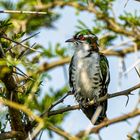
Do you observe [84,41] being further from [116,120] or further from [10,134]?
[116,120]

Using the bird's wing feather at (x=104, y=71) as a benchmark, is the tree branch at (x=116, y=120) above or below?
above

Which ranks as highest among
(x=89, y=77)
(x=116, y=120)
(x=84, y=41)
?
(x=116, y=120)

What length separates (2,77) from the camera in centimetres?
298

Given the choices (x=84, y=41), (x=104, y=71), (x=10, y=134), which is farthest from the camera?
(x=84, y=41)

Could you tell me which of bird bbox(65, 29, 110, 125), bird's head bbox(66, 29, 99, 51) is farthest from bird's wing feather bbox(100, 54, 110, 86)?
bird's head bbox(66, 29, 99, 51)

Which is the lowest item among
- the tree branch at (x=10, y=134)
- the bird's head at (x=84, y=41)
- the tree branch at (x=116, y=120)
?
the bird's head at (x=84, y=41)

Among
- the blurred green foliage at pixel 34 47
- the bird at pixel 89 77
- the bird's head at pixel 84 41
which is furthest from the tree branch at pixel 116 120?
the bird's head at pixel 84 41

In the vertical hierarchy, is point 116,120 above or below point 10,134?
above

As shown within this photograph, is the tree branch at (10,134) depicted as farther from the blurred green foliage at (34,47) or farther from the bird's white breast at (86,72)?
the bird's white breast at (86,72)

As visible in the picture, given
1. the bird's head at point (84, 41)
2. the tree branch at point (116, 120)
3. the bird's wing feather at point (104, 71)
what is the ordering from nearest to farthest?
the tree branch at point (116, 120) → the bird's wing feather at point (104, 71) → the bird's head at point (84, 41)

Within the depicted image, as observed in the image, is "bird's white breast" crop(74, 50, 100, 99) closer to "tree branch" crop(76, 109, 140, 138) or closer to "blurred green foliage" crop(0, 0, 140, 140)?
"blurred green foliage" crop(0, 0, 140, 140)

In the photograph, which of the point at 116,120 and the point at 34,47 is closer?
the point at 116,120

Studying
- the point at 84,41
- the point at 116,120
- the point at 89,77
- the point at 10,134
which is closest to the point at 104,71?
the point at 89,77

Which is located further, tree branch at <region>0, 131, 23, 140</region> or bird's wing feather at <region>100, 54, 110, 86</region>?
bird's wing feather at <region>100, 54, 110, 86</region>
